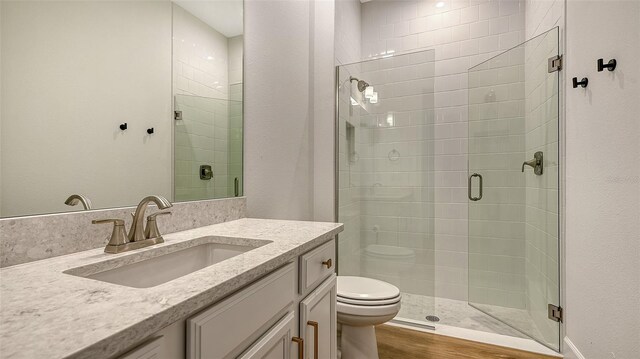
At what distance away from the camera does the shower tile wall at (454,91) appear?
257 cm

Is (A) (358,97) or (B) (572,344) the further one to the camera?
(A) (358,97)

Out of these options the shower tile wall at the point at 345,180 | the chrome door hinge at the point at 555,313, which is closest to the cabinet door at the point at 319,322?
the shower tile wall at the point at 345,180

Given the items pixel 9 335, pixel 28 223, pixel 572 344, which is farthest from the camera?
pixel 572 344

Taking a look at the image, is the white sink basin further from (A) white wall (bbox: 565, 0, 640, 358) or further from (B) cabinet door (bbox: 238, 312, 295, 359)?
(A) white wall (bbox: 565, 0, 640, 358)

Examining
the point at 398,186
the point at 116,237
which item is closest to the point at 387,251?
the point at 398,186

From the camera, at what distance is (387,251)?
236 cm

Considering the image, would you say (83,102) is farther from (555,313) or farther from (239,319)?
(555,313)

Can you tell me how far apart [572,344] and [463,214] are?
1166mm

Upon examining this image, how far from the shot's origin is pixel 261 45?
1.81 meters

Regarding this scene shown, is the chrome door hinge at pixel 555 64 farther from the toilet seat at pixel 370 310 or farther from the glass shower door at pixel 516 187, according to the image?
the toilet seat at pixel 370 310

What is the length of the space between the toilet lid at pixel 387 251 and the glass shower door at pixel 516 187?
0.61m

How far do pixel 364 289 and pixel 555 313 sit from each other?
1.17 meters

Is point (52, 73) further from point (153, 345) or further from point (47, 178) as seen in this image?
point (153, 345)

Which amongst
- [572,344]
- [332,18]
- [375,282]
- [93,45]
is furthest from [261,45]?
[572,344]
